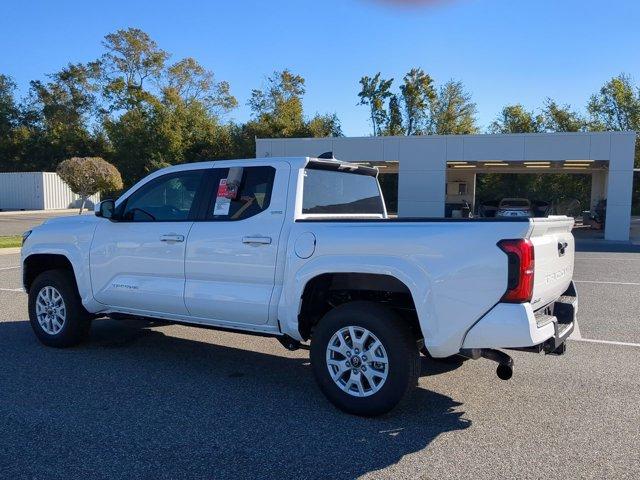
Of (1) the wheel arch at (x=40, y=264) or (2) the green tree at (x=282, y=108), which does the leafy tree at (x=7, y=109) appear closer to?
(2) the green tree at (x=282, y=108)

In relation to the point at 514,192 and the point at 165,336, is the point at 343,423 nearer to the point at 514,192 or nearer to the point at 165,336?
the point at 165,336

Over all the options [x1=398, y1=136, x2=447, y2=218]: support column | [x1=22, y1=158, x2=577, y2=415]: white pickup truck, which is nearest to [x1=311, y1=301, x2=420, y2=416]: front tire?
[x1=22, y1=158, x2=577, y2=415]: white pickup truck

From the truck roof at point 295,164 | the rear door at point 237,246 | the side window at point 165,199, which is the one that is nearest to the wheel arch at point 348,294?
the rear door at point 237,246

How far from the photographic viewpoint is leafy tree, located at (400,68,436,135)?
2227 inches

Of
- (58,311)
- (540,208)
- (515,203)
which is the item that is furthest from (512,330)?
(540,208)

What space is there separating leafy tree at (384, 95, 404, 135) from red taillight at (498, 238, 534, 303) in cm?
5512

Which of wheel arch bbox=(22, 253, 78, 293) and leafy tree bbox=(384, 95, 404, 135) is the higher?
leafy tree bbox=(384, 95, 404, 135)

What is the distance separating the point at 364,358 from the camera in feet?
14.3

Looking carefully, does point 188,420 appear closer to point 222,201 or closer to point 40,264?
point 222,201

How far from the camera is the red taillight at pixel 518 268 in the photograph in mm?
3799

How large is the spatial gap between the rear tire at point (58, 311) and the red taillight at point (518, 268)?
4.45 metres

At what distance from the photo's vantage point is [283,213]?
15.9 feet

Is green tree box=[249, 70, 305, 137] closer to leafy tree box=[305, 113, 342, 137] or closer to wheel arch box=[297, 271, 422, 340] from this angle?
leafy tree box=[305, 113, 342, 137]

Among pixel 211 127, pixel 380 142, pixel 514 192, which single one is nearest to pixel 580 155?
pixel 380 142
